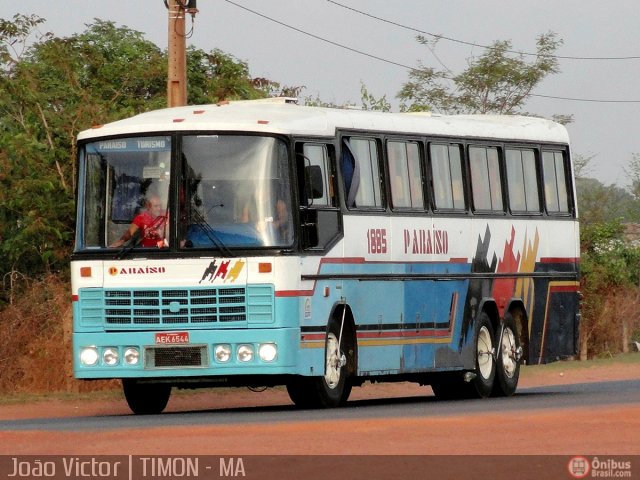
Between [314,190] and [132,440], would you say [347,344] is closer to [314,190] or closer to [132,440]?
[314,190]

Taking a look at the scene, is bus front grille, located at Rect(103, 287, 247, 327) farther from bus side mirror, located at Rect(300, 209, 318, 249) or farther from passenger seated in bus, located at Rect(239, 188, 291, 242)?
bus side mirror, located at Rect(300, 209, 318, 249)

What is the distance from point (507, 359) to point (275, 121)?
6539mm

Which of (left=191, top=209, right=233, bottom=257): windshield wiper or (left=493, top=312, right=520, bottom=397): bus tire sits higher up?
(left=191, top=209, right=233, bottom=257): windshield wiper

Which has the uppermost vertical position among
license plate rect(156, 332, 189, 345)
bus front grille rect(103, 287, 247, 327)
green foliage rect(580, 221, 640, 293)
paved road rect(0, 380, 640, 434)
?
green foliage rect(580, 221, 640, 293)

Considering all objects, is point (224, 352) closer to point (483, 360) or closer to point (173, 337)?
point (173, 337)

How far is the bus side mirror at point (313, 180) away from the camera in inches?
784

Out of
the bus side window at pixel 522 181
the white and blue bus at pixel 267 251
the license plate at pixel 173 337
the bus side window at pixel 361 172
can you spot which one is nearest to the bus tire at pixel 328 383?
the white and blue bus at pixel 267 251

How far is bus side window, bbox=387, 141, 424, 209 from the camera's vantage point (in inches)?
873

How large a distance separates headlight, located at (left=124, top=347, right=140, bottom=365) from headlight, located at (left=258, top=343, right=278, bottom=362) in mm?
1323

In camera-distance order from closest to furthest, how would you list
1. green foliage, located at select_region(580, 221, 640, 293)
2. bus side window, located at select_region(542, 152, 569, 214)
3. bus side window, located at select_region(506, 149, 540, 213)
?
bus side window, located at select_region(506, 149, 540, 213)
bus side window, located at select_region(542, 152, 569, 214)
green foliage, located at select_region(580, 221, 640, 293)

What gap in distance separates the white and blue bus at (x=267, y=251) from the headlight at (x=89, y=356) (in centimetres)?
1

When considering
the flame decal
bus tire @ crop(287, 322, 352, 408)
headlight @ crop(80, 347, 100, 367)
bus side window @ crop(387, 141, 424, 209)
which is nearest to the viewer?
headlight @ crop(80, 347, 100, 367)

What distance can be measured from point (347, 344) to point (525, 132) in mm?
5746
